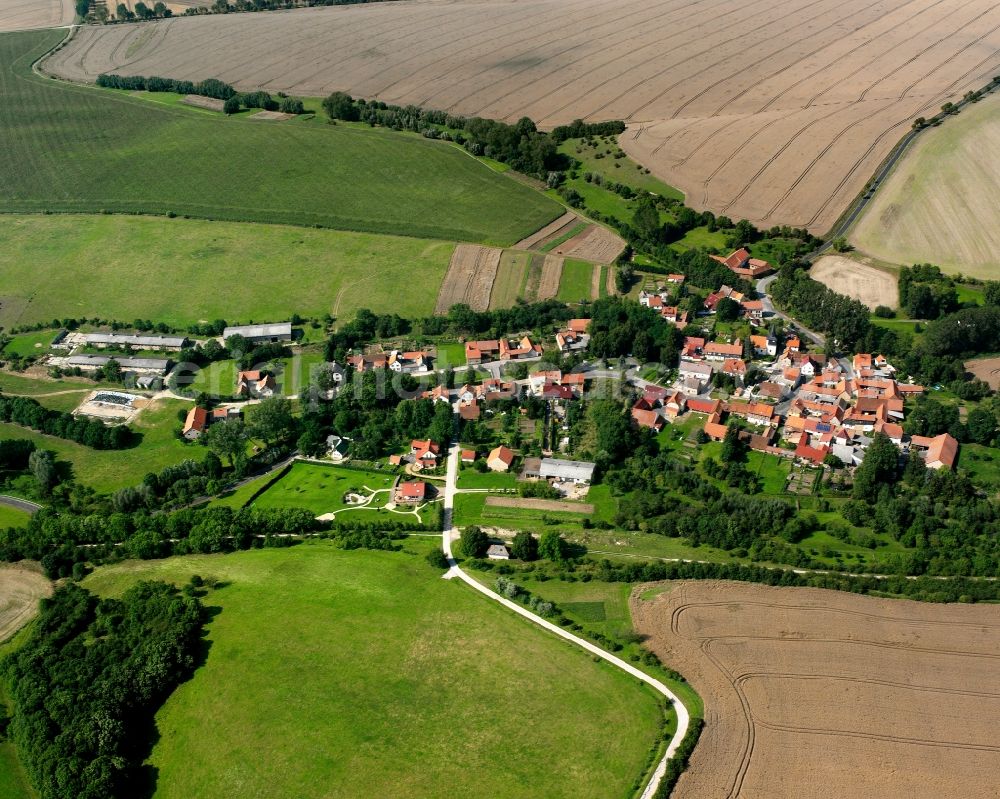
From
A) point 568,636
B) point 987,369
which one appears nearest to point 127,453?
point 568,636

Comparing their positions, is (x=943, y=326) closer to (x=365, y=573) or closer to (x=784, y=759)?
(x=784, y=759)

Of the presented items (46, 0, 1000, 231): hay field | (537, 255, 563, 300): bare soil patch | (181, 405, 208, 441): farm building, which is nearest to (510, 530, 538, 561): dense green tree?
(181, 405, 208, 441): farm building

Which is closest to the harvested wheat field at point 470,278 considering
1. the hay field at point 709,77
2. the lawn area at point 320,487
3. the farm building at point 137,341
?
the farm building at point 137,341

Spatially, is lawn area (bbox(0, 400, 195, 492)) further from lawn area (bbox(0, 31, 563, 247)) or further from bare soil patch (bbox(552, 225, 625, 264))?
bare soil patch (bbox(552, 225, 625, 264))

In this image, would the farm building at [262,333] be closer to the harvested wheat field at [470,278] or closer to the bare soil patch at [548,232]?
the harvested wheat field at [470,278]


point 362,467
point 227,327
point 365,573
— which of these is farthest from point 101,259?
point 365,573

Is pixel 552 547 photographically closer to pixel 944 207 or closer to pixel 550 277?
pixel 550 277
